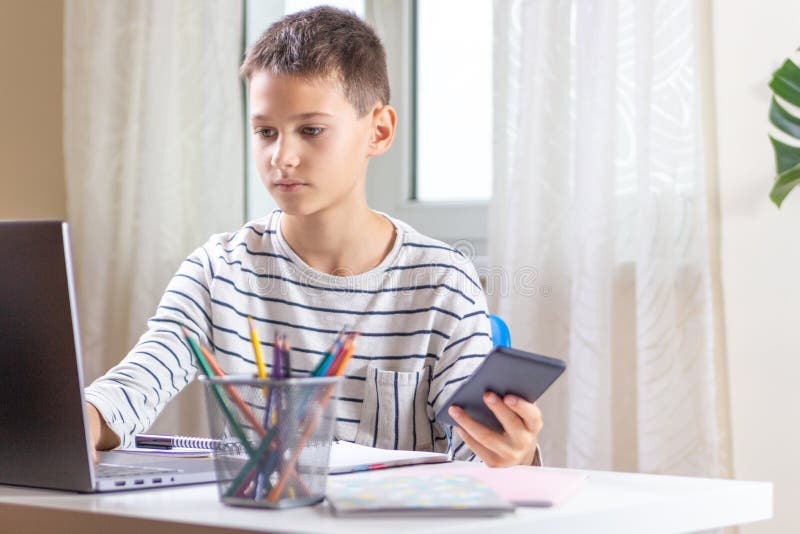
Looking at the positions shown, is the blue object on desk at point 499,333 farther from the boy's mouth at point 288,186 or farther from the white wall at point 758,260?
the white wall at point 758,260

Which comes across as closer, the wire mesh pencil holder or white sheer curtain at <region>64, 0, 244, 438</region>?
the wire mesh pencil holder

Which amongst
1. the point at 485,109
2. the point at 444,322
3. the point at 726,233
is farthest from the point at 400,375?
the point at 485,109

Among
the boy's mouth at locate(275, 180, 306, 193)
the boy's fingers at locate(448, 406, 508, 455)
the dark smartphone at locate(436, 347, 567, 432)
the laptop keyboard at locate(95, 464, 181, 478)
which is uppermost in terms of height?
the boy's mouth at locate(275, 180, 306, 193)

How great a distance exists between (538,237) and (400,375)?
74 cm

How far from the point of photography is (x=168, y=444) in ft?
4.01

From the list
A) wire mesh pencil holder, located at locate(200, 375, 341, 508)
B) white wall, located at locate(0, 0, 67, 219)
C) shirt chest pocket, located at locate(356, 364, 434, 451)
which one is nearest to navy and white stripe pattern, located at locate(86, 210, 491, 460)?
shirt chest pocket, located at locate(356, 364, 434, 451)

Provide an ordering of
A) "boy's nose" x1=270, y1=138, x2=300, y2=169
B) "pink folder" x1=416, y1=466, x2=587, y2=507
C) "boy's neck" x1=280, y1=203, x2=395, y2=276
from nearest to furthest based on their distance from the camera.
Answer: "pink folder" x1=416, y1=466, x2=587, y2=507, "boy's nose" x1=270, y1=138, x2=300, y2=169, "boy's neck" x1=280, y1=203, x2=395, y2=276

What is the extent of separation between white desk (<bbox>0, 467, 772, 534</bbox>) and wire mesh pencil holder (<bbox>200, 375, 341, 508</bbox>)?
0.05 ft

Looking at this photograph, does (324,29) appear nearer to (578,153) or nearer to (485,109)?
(578,153)

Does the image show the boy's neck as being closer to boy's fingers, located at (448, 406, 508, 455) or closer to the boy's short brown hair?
the boy's short brown hair

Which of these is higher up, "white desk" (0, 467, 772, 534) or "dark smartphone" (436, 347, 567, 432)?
"dark smartphone" (436, 347, 567, 432)

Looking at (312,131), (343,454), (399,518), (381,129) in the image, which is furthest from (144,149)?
(399,518)

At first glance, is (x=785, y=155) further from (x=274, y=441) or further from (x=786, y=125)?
(x=274, y=441)

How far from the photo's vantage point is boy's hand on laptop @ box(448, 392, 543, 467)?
103 cm
